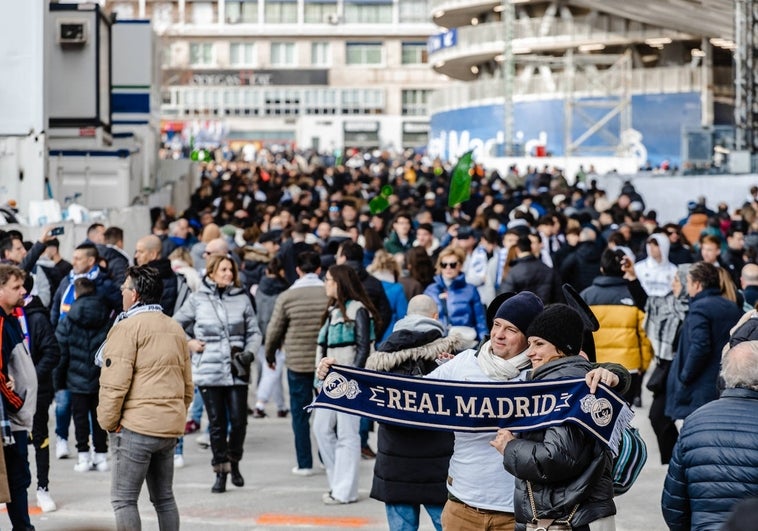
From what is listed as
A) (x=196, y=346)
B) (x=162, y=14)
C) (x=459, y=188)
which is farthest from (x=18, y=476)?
(x=162, y=14)

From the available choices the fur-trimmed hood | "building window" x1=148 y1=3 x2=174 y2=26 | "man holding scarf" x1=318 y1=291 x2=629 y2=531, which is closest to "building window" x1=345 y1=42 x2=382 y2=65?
"building window" x1=148 y1=3 x2=174 y2=26

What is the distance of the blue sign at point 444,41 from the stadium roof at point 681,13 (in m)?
9.48

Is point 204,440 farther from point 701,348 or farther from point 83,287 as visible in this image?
point 701,348

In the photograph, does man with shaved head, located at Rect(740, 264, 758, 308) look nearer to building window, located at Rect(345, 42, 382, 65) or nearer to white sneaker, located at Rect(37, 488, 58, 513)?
white sneaker, located at Rect(37, 488, 58, 513)

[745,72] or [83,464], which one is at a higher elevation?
[745,72]

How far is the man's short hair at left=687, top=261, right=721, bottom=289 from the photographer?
9.70 metres

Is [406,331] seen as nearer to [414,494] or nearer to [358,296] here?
[414,494]

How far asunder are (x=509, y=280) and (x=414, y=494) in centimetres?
576

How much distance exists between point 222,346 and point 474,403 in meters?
4.40

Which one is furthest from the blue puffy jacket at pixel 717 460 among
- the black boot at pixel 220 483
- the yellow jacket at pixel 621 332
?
the yellow jacket at pixel 621 332

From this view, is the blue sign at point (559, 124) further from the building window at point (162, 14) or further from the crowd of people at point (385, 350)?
the crowd of people at point (385, 350)

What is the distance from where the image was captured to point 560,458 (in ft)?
17.8

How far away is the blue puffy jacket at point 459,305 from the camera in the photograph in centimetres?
1184

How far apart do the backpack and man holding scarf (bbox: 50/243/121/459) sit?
5.95 meters
